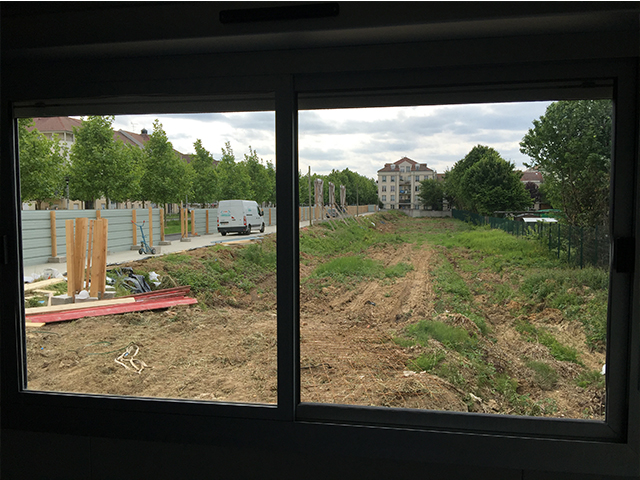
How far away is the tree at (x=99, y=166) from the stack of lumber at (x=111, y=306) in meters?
1.37

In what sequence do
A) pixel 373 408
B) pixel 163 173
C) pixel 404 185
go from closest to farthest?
pixel 373 408
pixel 404 185
pixel 163 173

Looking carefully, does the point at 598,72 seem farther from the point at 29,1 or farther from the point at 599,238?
the point at 29,1

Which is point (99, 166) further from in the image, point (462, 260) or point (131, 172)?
point (462, 260)

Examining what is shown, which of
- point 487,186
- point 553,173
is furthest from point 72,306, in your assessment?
point 553,173

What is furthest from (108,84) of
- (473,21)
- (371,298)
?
(371,298)

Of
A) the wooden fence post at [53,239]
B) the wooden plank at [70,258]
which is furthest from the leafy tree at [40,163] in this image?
the wooden plank at [70,258]

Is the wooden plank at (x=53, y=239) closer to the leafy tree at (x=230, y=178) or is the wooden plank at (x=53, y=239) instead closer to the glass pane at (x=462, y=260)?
the glass pane at (x=462, y=260)

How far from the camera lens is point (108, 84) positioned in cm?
145

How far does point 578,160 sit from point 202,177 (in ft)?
14.6

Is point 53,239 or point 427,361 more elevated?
point 53,239

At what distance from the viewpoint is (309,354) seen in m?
4.00

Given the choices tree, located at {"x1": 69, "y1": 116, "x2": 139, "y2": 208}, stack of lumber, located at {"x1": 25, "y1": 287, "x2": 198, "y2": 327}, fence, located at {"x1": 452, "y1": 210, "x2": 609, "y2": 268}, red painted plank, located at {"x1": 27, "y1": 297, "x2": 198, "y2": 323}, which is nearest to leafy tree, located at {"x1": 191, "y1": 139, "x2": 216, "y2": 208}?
tree, located at {"x1": 69, "y1": 116, "x2": 139, "y2": 208}

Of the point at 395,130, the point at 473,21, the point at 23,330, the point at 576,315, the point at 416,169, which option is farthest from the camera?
the point at 395,130

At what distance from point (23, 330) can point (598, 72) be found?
222cm
